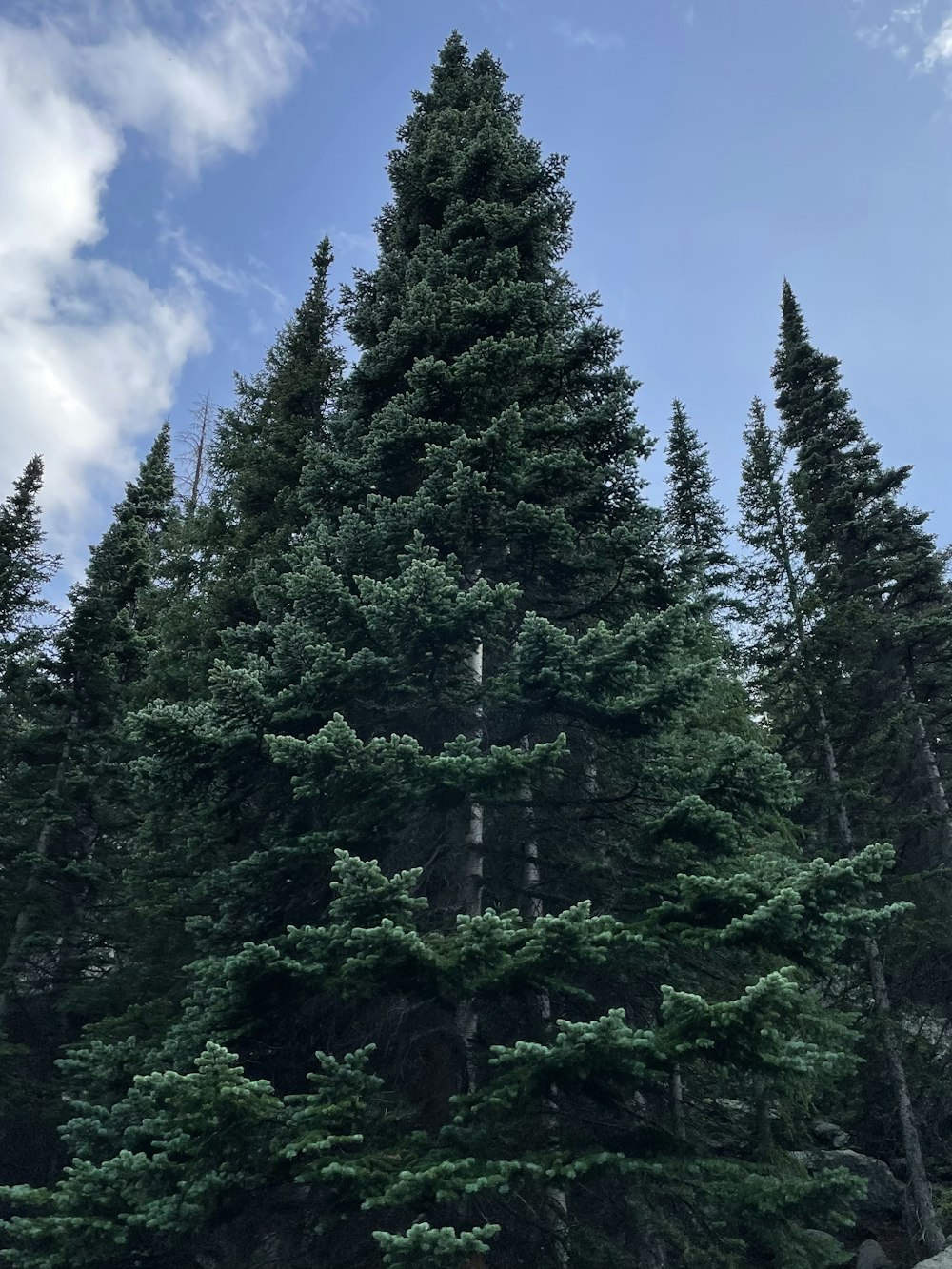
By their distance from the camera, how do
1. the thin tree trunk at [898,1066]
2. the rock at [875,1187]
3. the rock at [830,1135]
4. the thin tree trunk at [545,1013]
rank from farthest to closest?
1. the rock at [830,1135]
2. the rock at [875,1187]
3. the thin tree trunk at [898,1066]
4. the thin tree trunk at [545,1013]

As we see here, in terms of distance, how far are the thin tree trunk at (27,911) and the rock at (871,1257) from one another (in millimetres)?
15981

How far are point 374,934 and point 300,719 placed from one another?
3.36 m

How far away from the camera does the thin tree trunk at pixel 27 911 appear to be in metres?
15.2

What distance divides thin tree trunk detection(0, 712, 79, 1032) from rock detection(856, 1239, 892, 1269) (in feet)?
52.4

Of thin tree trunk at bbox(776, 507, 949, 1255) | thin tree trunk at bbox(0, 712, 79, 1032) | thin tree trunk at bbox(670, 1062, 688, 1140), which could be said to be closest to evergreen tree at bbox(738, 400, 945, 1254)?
thin tree trunk at bbox(776, 507, 949, 1255)

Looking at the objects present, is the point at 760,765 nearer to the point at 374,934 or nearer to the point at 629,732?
the point at 629,732

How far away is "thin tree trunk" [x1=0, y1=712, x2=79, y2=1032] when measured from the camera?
50.0 feet

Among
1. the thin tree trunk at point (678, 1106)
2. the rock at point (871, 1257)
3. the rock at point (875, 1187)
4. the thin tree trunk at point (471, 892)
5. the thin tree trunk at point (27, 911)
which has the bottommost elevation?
the rock at point (871, 1257)

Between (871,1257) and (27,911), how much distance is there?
16976mm

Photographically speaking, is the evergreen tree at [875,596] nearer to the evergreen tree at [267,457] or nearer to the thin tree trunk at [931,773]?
the thin tree trunk at [931,773]

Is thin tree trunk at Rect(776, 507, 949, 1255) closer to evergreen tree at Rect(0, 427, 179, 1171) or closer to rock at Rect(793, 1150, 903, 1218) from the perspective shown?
rock at Rect(793, 1150, 903, 1218)

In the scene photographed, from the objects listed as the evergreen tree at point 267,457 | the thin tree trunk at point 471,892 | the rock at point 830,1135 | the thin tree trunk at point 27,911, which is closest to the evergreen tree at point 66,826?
the thin tree trunk at point 27,911

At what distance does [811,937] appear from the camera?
6.66m

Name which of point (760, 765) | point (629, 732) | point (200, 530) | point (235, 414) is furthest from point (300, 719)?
point (235, 414)
